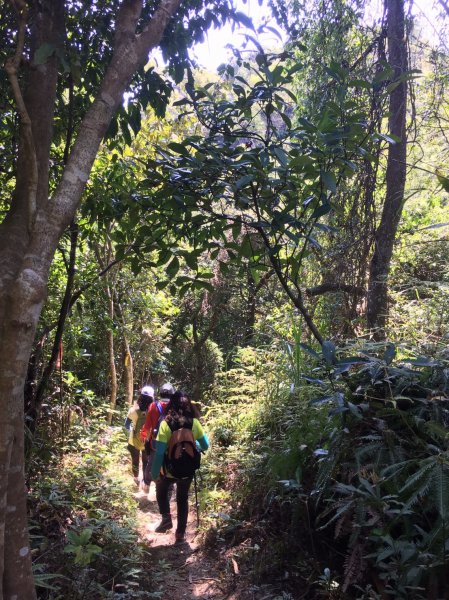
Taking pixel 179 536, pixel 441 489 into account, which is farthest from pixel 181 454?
pixel 441 489

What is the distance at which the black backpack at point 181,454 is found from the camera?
17.4 feet

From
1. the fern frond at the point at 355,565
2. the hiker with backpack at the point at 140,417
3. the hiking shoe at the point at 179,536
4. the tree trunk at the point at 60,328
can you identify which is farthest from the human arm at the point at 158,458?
the fern frond at the point at 355,565

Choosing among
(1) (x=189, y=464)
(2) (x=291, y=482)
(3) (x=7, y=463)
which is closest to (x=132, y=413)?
(1) (x=189, y=464)

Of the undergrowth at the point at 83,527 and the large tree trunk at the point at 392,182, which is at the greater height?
the large tree trunk at the point at 392,182

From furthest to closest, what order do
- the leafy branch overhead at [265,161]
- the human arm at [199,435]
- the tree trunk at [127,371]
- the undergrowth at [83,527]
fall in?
the tree trunk at [127,371]
the human arm at [199,435]
the undergrowth at [83,527]
the leafy branch overhead at [265,161]

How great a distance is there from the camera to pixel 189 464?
536 centimetres

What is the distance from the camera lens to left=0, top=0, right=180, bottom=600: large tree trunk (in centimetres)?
200

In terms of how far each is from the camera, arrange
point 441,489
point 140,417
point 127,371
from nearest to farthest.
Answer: point 441,489
point 140,417
point 127,371

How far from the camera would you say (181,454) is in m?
5.34

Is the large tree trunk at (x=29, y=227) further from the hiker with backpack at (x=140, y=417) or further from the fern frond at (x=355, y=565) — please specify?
the hiker with backpack at (x=140, y=417)

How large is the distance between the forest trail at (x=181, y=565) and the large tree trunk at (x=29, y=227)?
2172mm

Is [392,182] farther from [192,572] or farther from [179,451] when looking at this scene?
[192,572]

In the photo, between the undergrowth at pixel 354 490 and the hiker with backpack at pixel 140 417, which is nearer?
the undergrowth at pixel 354 490

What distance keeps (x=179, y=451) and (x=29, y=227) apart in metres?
3.68
